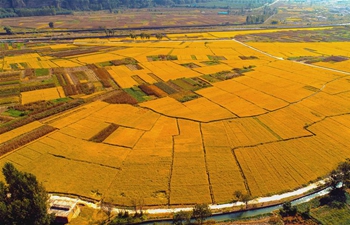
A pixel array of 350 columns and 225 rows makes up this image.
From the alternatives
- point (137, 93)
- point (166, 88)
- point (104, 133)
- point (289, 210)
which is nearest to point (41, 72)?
point (137, 93)

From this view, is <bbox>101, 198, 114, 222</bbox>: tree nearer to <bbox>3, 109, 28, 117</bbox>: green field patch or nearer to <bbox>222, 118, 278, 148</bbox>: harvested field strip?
<bbox>222, 118, 278, 148</bbox>: harvested field strip

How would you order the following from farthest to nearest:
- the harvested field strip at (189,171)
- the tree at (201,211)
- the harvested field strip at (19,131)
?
A: 1. the harvested field strip at (19,131)
2. the harvested field strip at (189,171)
3. the tree at (201,211)

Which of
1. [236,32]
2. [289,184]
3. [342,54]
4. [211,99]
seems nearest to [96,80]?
[211,99]

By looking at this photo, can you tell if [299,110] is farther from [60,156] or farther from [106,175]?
[60,156]

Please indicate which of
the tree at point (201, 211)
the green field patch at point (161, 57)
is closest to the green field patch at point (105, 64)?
the green field patch at point (161, 57)

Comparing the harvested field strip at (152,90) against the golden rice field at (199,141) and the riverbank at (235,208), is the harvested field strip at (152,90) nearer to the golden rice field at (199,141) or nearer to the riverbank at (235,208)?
the golden rice field at (199,141)

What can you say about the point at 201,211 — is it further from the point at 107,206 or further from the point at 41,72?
the point at 41,72

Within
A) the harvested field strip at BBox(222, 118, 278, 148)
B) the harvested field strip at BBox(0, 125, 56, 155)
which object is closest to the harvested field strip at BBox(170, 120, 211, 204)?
the harvested field strip at BBox(222, 118, 278, 148)
